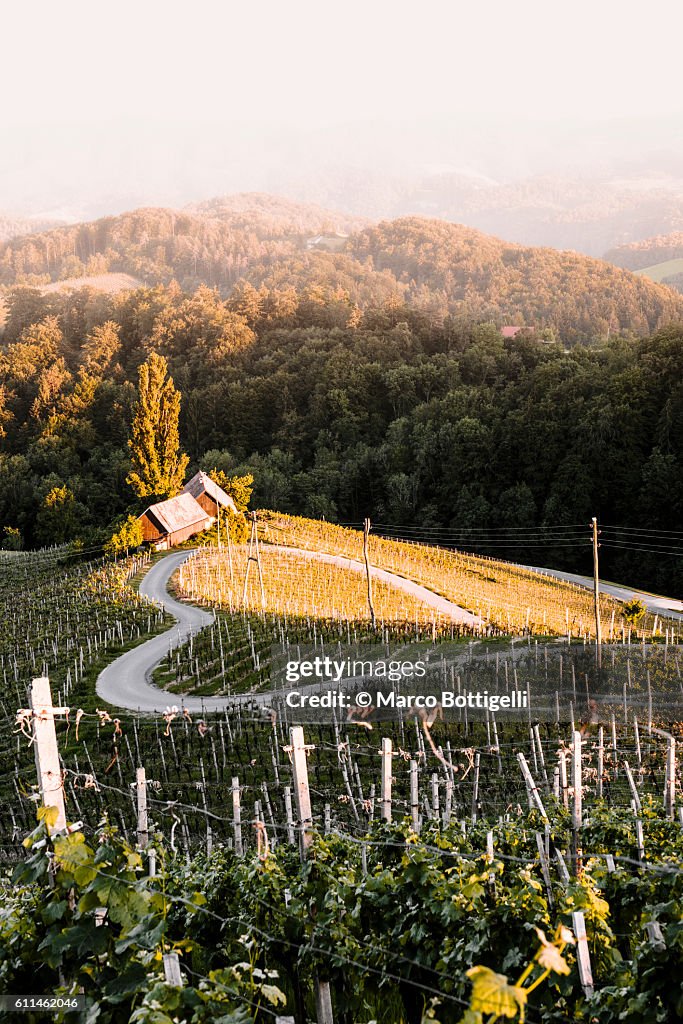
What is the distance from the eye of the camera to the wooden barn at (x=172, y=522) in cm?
4878

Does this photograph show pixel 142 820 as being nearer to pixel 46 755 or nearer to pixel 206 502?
pixel 46 755

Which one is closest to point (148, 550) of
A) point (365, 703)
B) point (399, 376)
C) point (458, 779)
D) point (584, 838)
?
point (365, 703)

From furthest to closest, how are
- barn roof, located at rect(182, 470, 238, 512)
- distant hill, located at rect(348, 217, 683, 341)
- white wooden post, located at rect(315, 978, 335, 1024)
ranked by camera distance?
distant hill, located at rect(348, 217, 683, 341), barn roof, located at rect(182, 470, 238, 512), white wooden post, located at rect(315, 978, 335, 1024)

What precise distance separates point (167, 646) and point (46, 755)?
2551 cm

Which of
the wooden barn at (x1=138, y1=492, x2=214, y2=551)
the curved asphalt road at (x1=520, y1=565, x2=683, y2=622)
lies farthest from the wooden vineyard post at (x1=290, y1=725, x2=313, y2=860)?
the wooden barn at (x1=138, y1=492, x2=214, y2=551)

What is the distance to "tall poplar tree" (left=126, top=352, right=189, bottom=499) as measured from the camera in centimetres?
6028

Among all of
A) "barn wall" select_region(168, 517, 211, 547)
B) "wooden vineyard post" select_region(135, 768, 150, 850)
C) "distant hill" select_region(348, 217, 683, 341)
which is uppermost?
"distant hill" select_region(348, 217, 683, 341)

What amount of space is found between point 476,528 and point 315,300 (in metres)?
59.4

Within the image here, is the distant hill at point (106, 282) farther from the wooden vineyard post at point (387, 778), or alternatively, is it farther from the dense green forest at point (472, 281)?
the wooden vineyard post at point (387, 778)

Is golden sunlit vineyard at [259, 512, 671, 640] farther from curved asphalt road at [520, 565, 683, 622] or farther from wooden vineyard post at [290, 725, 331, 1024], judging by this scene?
wooden vineyard post at [290, 725, 331, 1024]

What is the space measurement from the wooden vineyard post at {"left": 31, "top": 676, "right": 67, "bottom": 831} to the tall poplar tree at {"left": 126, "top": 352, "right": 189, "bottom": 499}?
54826mm

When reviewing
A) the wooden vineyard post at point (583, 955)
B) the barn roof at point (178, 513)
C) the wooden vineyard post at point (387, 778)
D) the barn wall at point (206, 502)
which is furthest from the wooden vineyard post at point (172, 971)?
the barn wall at point (206, 502)

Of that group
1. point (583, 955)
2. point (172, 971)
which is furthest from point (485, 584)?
point (172, 971)

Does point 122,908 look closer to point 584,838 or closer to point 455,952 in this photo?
point 455,952
